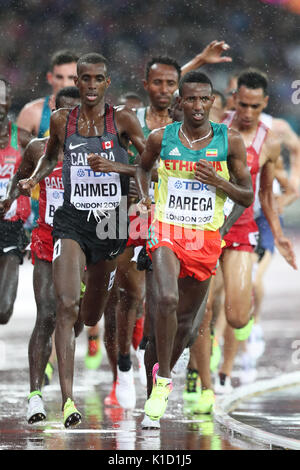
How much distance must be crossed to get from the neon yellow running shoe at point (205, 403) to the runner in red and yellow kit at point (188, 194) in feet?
3.90

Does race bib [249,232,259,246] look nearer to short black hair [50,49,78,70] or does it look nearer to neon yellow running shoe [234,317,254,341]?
neon yellow running shoe [234,317,254,341]

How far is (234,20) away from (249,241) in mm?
9420

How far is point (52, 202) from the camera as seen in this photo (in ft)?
27.4

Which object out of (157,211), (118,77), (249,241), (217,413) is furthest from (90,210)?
(118,77)

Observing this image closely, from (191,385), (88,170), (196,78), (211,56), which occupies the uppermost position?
(211,56)

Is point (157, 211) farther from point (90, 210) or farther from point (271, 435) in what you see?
point (271, 435)

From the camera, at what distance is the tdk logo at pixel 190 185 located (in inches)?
294

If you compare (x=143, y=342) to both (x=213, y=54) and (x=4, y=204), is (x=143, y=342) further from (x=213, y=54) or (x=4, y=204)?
(x=213, y=54)

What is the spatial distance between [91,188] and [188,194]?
0.69 m

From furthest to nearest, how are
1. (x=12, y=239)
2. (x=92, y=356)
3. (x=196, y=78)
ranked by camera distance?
(x=92, y=356) → (x=12, y=239) → (x=196, y=78)

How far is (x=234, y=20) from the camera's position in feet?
60.8

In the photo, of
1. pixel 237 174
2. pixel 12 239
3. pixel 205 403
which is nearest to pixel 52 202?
pixel 12 239

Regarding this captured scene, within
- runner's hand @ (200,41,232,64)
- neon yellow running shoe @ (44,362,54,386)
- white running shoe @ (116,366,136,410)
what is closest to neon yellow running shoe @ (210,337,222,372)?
neon yellow running shoe @ (44,362,54,386)

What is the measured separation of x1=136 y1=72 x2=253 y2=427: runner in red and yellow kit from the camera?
24.1 feet
